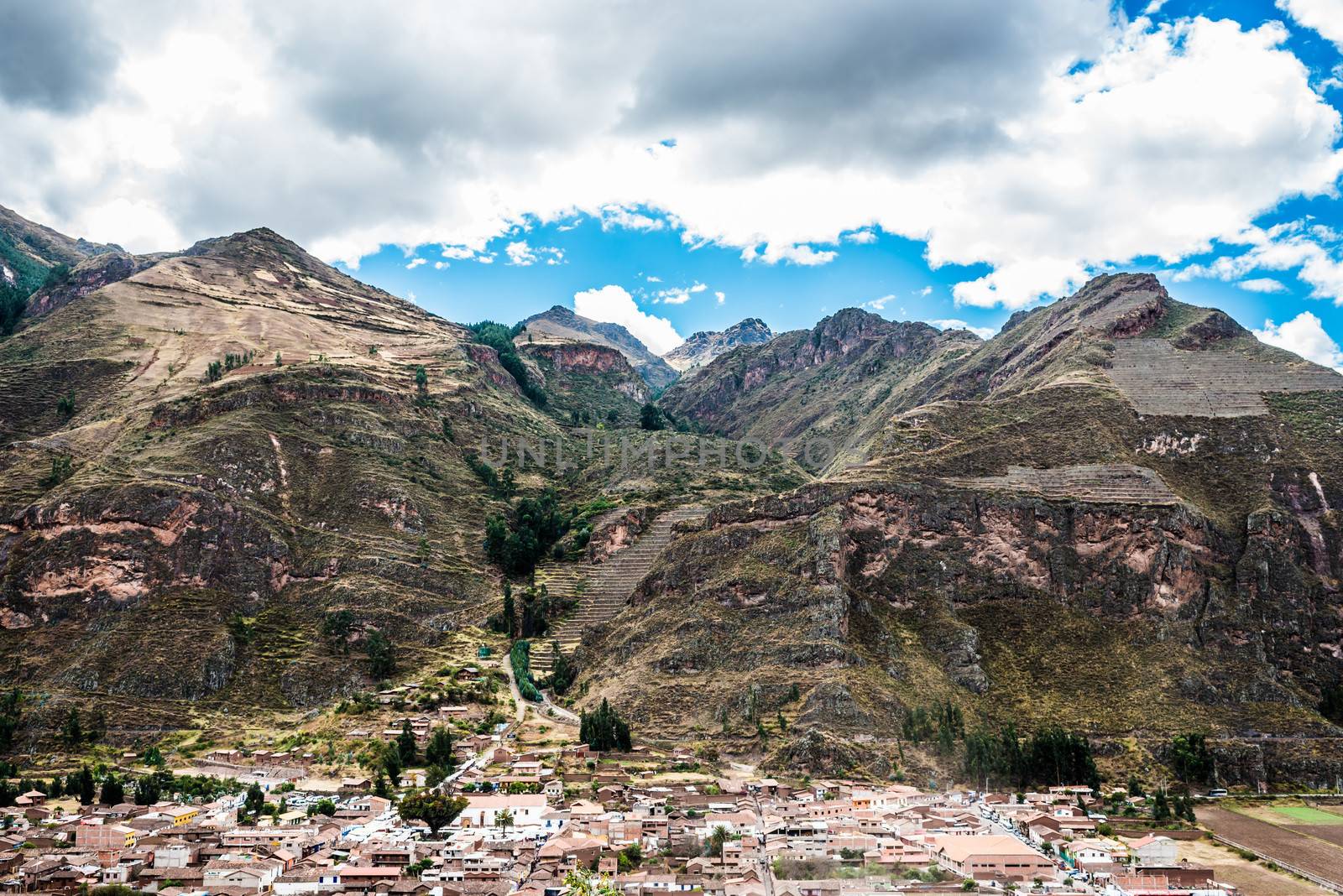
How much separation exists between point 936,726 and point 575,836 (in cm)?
3423

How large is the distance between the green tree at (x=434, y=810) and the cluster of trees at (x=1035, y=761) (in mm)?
38067

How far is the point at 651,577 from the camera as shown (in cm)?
11181

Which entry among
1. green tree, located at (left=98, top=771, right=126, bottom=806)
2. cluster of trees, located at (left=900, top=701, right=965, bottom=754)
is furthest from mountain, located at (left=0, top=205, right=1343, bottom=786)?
green tree, located at (left=98, top=771, right=126, bottom=806)

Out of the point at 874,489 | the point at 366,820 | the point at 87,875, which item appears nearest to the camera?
the point at 87,875

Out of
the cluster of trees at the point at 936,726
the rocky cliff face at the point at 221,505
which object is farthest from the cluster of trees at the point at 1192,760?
the rocky cliff face at the point at 221,505

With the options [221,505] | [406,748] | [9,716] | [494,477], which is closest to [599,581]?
[494,477]

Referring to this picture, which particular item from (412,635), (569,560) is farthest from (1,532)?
(569,560)

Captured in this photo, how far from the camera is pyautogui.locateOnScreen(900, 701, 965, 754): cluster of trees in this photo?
84.0 metres

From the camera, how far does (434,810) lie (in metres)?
69.8

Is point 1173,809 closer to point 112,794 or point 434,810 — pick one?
point 434,810

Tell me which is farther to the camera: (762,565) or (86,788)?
(762,565)

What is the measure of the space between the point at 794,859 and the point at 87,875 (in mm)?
38302

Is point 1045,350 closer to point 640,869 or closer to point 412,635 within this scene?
point 412,635

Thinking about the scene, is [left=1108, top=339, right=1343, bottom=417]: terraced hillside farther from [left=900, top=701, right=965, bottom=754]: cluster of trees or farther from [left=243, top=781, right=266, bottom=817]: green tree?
[left=243, top=781, right=266, bottom=817]: green tree
